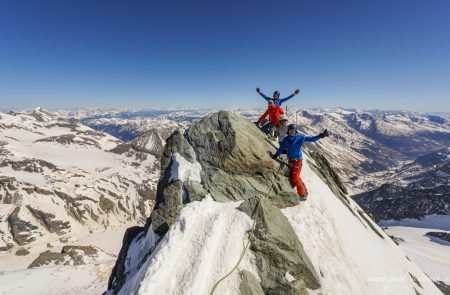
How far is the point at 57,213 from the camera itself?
184375 mm

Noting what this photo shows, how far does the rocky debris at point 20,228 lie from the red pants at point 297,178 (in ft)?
607

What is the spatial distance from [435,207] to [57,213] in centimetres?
22831

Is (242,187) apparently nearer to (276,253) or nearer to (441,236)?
(276,253)

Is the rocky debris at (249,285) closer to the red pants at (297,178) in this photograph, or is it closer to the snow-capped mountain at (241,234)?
the snow-capped mountain at (241,234)

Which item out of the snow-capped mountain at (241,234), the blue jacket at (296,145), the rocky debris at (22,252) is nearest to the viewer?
the snow-capped mountain at (241,234)

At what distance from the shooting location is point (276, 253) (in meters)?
14.9

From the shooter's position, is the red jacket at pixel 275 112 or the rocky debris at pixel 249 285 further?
the red jacket at pixel 275 112

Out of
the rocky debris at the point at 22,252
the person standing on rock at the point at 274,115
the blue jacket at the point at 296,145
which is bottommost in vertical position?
the rocky debris at the point at 22,252

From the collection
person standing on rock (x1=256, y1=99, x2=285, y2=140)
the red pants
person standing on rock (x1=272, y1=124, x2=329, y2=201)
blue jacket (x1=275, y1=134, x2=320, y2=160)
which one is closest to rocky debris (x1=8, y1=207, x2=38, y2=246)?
person standing on rock (x1=256, y1=99, x2=285, y2=140)

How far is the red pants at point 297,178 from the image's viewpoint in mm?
20672

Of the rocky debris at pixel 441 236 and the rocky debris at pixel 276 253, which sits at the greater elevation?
the rocky debris at pixel 276 253

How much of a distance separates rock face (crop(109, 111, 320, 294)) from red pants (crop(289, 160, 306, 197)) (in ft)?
2.13

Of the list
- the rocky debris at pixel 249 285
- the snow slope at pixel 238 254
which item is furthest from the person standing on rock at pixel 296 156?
the rocky debris at pixel 249 285

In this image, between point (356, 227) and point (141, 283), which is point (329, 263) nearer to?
point (356, 227)
